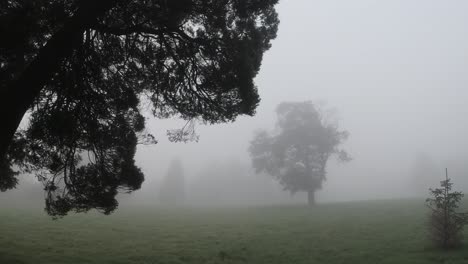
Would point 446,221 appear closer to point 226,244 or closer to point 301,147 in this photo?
point 226,244

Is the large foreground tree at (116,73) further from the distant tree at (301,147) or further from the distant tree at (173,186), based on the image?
the distant tree at (173,186)

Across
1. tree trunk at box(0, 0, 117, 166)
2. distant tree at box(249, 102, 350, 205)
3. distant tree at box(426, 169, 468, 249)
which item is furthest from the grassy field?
distant tree at box(249, 102, 350, 205)

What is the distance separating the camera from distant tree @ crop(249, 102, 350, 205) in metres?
53.9

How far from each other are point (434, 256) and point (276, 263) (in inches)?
279

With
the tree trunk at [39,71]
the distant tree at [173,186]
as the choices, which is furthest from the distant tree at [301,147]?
the tree trunk at [39,71]

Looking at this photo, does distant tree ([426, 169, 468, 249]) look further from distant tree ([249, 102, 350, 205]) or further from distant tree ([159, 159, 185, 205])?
distant tree ([159, 159, 185, 205])

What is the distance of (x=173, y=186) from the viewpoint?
92.8 metres

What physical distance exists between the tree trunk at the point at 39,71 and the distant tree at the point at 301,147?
45.2 meters

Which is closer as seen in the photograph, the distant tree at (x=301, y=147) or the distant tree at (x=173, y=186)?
the distant tree at (x=301, y=147)

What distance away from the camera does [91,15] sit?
11.1 metres

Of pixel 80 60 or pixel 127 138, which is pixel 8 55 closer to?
pixel 80 60

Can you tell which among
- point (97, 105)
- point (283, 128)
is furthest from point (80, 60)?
point (283, 128)

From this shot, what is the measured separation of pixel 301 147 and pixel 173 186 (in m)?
46.1

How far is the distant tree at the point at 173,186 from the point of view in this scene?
3575 inches
